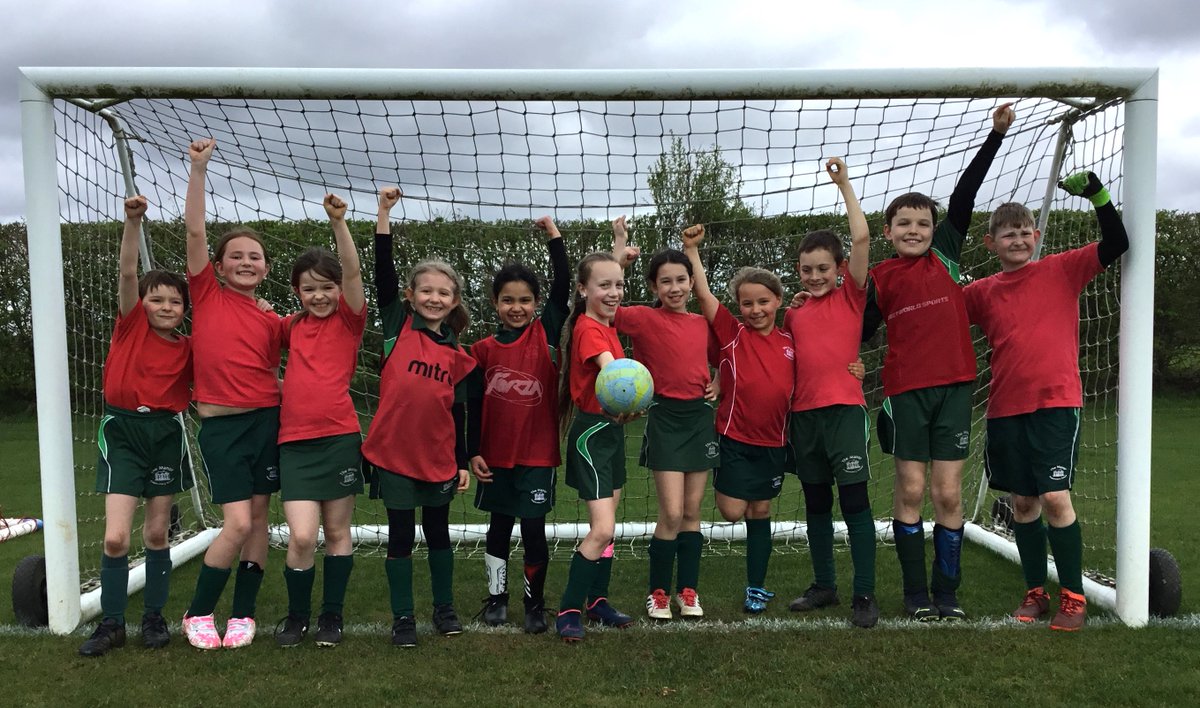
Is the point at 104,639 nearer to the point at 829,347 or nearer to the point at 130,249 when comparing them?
the point at 130,249

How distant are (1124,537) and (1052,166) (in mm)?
2167

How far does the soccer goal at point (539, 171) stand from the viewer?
3705 millimetres

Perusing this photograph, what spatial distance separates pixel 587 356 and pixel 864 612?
1746mm

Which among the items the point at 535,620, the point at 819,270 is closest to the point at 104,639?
the point at 535,620

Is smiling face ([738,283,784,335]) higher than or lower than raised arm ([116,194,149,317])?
lower

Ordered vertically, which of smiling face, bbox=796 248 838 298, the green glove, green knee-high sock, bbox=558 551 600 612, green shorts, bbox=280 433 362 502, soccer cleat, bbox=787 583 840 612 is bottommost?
soccer cleat, bbox=787 583 840 612

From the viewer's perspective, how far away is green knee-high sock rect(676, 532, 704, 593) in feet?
13.0

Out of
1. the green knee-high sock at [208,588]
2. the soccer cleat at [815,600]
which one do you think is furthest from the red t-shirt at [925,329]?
the green knee-high sock at [208,588]

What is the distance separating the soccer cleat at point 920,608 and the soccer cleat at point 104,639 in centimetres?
359

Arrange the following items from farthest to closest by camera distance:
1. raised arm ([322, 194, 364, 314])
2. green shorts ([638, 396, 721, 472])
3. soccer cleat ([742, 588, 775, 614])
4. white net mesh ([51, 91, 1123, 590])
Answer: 1. white net mesh ([51, 91, 1123, 590])
2. soccer cleat ([742, 588, 775, 614])
3. green shorts ([638, 396, 721, 472])
4. raised arm ([322, 194, 364, 314])

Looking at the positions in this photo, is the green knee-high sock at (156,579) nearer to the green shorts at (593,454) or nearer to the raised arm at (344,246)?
the raised arm at (344,246)

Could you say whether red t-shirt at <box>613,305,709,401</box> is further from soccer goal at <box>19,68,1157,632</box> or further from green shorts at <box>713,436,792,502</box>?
soccer goal at <box>19,68,1157,632</box>

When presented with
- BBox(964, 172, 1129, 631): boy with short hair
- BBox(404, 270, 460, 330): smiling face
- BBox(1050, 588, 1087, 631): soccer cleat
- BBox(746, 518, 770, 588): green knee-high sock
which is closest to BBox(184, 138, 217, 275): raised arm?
BBox(404, 270, 460, 330): smiling face

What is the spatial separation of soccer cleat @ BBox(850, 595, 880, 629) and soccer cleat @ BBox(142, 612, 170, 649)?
3105 mm
